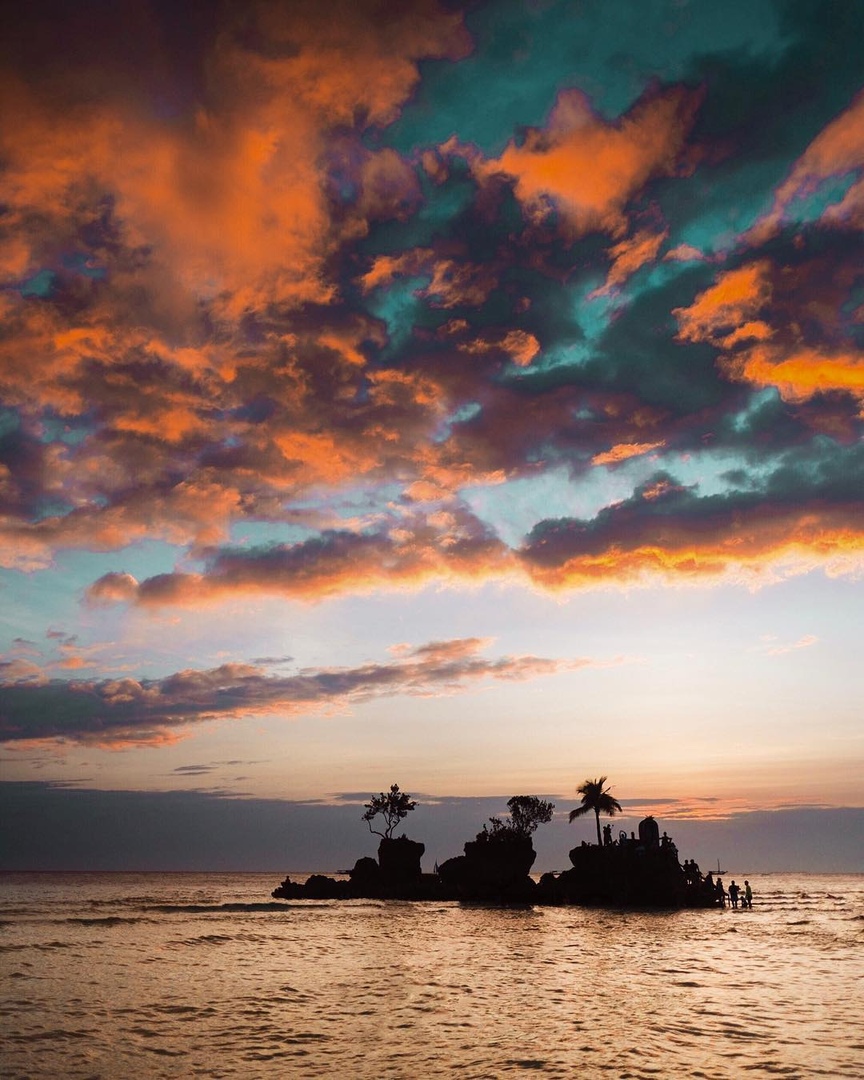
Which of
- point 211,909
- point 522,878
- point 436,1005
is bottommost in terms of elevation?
point 211,909

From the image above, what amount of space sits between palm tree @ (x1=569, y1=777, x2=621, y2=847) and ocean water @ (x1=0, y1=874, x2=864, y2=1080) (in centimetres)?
5041

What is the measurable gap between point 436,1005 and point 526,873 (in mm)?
82412

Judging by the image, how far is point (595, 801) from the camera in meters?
108

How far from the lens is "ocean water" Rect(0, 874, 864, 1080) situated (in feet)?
62.7

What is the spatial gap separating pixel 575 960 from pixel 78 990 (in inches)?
899

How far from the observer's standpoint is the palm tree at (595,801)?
352ft

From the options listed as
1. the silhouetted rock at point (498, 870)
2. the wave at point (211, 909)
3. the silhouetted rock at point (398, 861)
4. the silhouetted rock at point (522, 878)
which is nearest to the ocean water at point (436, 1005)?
the silhouetted rock at point (522, 878)

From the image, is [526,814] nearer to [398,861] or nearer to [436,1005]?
[398,861]

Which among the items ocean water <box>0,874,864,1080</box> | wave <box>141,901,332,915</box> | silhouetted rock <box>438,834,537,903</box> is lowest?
wave <box>141,901,332,915</box>

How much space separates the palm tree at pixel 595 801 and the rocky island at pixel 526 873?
14 centimetres

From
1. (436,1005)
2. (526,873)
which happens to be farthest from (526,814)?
(436,1005)

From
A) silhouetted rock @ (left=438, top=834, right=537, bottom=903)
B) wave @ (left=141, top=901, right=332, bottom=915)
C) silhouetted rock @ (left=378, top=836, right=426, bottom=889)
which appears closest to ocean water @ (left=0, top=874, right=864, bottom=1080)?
wave @ (left=141, top=901, right=332, bottom=915)

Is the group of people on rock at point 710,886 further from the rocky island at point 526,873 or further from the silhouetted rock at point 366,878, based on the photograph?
the silhouetted rock at point 366,878

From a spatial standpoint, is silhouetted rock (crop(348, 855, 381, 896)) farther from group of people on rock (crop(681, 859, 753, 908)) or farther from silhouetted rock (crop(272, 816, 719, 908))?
group of people on rock (crop(681, 859, 753, 908))
